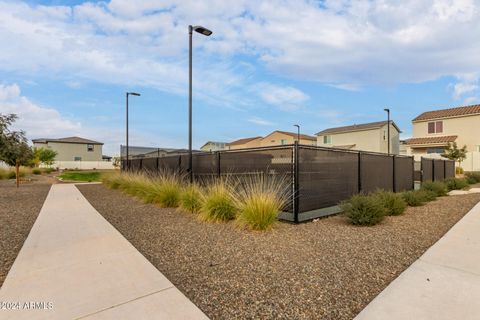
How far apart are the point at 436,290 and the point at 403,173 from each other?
10.8m

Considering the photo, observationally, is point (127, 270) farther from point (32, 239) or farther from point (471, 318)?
point (471, 318)

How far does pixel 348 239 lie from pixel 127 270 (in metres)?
3.91

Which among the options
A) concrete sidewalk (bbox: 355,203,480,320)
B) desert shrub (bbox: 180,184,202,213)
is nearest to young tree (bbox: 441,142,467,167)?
concrete sidewalk (bbox: 355,203,480,320)

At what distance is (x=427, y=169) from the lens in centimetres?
1586

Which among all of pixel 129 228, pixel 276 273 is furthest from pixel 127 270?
pixel 129 228

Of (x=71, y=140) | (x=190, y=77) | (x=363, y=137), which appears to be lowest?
(x=190, y=77)

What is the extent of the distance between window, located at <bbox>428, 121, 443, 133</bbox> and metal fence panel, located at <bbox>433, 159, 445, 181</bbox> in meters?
19.6

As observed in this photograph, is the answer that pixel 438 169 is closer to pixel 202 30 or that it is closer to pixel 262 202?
pixel 202 30

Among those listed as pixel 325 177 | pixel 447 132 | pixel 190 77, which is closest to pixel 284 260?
pixel 325 177

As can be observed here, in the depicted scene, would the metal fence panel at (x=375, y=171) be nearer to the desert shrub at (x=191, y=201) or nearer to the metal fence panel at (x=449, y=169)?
the desert shrub at (x=191, y=201)

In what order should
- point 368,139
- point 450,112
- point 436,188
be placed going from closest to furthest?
point 436,188 < point 450,112 < point 368,139

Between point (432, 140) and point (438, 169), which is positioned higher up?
point (432, 140)

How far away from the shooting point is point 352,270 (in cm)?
392

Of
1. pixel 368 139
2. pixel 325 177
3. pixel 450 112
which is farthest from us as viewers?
pixel 368 139
